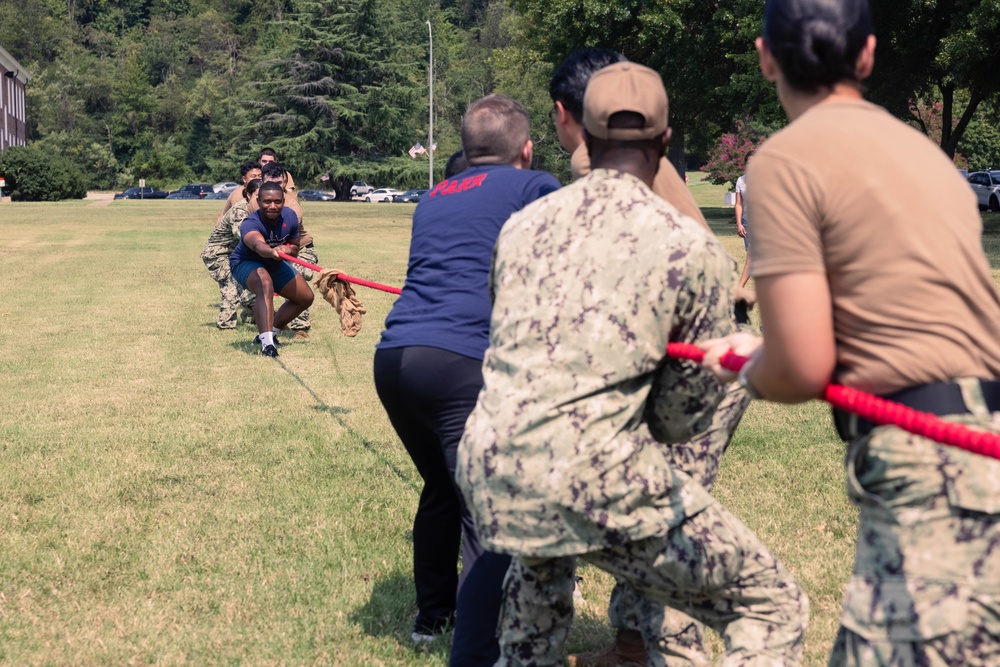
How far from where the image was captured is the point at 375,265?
27.4 metres

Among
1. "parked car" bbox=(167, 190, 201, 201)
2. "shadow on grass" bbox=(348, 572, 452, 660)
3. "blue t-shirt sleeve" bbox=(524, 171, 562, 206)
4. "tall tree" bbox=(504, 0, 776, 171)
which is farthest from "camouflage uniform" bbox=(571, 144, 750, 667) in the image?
"parked car" bbox=(167, 190, 201, 201)

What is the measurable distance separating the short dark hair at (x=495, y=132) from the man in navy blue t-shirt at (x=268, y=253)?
7.63m

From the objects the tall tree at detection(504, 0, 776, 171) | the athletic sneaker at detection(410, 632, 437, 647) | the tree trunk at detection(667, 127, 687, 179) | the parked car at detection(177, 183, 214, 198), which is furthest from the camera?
the parked car at detection(177, 183, 214, 198)

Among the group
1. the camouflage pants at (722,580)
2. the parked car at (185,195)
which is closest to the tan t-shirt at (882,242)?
the camouflage pants at (722,580)

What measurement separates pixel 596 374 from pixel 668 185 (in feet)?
4.17

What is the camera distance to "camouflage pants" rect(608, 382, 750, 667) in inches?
152

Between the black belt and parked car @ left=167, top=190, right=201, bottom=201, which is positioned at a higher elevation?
the black belt

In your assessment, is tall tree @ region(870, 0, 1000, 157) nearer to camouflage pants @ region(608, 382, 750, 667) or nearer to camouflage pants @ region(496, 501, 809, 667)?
camouflage pants @ region(608, 382, 750, 667)

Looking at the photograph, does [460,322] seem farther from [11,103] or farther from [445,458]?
[11,103]

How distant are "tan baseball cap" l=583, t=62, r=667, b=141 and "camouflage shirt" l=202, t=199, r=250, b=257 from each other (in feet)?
38.7

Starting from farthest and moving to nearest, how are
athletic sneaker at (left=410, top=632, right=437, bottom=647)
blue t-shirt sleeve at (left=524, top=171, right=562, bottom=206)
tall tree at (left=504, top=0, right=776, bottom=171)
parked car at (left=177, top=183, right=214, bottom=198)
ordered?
parked car at (left=177, top=183, right=214, bottom=198) → tall tree at (left=504, top=0, right=776, bottom=171) → athletic sneaker at (left=410, top=632, right=437, bottom=647) → blue t-shirt sleeve at (left=524, top=171, right=562, bottom=206)

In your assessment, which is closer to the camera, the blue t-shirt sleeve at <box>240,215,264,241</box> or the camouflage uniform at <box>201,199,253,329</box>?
the blue t-shirt sleeve at <box>240,215,264,241</box>

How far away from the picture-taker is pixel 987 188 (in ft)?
165

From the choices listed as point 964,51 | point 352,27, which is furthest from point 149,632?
point 352,27
